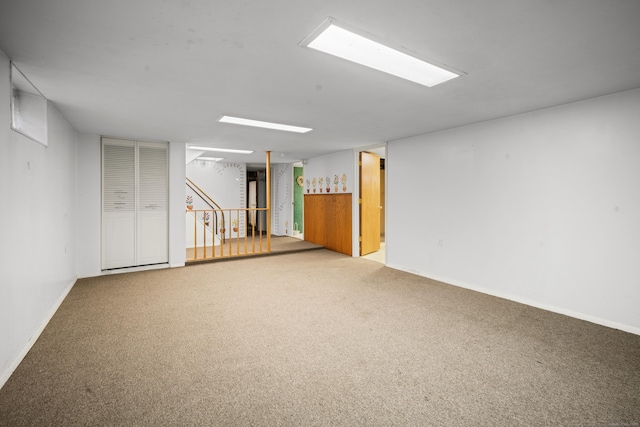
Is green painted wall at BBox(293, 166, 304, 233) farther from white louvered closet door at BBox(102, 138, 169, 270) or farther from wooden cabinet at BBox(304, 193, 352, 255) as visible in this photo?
white louvered closet door at BBox(102, 138, 169, 270)

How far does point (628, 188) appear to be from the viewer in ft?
9.39

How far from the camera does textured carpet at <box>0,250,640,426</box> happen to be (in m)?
1.74

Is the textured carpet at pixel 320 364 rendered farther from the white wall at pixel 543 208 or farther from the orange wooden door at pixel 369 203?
the orange wooden door at pixel 369 203

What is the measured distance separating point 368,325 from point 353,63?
7.95 ft

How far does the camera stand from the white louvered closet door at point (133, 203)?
4875 millimetres

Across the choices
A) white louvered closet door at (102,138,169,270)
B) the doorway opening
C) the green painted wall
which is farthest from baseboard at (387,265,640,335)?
the green painted wall

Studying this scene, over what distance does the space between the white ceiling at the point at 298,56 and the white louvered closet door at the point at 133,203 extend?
126 cm

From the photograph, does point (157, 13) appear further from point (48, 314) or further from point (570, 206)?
point (570, 206)

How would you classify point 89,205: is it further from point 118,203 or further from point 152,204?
point 152,204

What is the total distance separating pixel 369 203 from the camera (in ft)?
21.7

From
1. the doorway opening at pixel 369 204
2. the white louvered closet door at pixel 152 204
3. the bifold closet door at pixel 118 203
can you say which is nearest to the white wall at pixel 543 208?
the doorway opening at pixel 369 204

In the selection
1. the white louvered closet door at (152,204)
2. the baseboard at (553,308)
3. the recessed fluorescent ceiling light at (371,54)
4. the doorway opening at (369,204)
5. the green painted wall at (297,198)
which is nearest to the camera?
the recessed fluorescent ceiling light at (371,54)

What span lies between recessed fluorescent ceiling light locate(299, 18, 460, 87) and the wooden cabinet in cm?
413

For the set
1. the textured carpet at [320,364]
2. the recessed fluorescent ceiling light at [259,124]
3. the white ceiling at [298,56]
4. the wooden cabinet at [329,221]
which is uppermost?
the recessed fluorescent ceiling light at [259,124]
